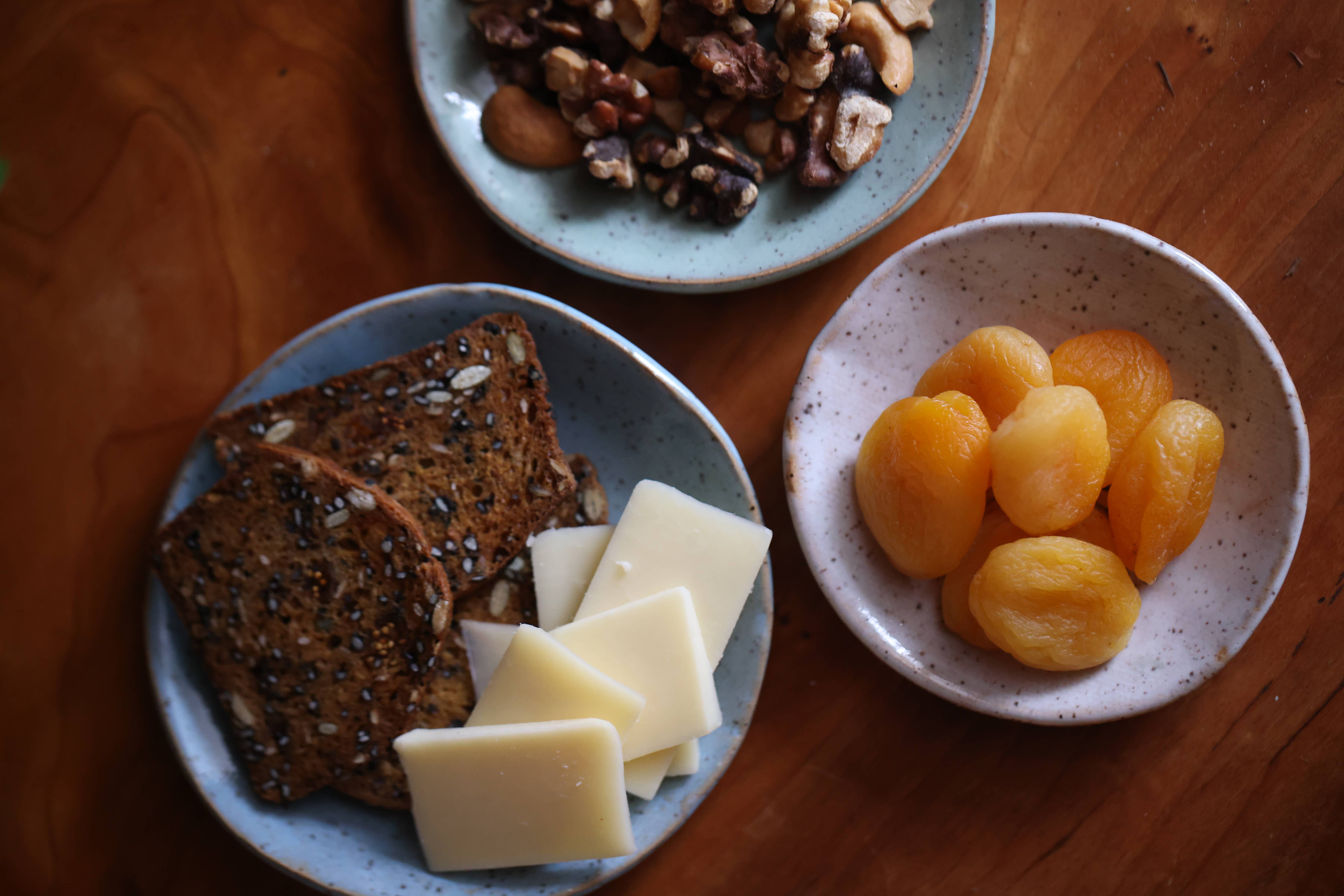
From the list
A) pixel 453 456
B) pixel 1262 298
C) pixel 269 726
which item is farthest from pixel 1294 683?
pixel 269 726

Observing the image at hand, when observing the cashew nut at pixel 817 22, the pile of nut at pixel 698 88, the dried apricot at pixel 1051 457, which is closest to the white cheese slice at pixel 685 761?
the dried apricot at pixel 1051 457

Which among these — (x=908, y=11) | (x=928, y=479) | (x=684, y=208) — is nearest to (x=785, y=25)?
(x=908, y=11)

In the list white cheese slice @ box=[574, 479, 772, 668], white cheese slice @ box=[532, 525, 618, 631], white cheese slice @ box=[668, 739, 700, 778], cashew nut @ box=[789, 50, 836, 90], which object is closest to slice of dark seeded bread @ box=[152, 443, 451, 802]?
white cheese slice @ box=[532, 525, 618, 631]

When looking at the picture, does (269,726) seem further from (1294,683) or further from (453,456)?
(1294,683)

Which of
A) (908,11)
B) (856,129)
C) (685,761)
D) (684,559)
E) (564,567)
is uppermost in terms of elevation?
(908,11)

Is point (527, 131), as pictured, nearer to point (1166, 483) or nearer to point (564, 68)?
point (564, 68)

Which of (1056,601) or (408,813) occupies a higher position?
(1056,601)
